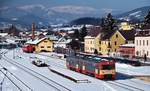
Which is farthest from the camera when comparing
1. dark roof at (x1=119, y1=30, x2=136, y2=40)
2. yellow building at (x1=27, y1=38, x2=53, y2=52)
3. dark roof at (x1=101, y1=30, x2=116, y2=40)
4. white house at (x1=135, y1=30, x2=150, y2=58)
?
yellow building at (x1=27, y1=38, x2=53, y2=52)

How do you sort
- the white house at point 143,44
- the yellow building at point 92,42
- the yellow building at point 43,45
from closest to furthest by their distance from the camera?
1. the white house at point 143,44
2. the yellow building at point 92,42
3. the yellow building at point 43,45

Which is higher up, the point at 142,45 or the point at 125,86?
the point at 142,45

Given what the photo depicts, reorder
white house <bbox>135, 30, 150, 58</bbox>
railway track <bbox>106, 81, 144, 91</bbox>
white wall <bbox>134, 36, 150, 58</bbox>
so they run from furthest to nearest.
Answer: white house <bbox>135, 30, 150, 58</bbox>
white wall <bbox>134, 36, 150, 58</bbox>
railway track <bbox>106, 81, 144, 91</bbox>

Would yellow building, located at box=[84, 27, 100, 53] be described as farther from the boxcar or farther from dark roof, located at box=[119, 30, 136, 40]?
the boxcar

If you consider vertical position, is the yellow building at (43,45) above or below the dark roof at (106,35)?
below

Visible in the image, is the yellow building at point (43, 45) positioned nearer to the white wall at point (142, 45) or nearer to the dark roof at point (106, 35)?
the dark roof at point (106, 35)

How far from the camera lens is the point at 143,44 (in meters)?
94.1

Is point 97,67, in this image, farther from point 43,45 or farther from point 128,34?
point 43,45

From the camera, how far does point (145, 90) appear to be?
3850cm

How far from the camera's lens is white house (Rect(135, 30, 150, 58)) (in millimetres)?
91938

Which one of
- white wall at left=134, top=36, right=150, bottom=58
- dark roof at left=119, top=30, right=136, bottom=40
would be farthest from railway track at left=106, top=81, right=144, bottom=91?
dark roof at left=119, top=30, right=136, bottom=40

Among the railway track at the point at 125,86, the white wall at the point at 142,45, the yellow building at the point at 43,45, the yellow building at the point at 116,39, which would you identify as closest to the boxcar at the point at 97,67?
the railway track at the point at 125,86

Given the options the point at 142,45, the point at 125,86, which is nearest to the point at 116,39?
the point at 142,45

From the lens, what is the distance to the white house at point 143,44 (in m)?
91.9
